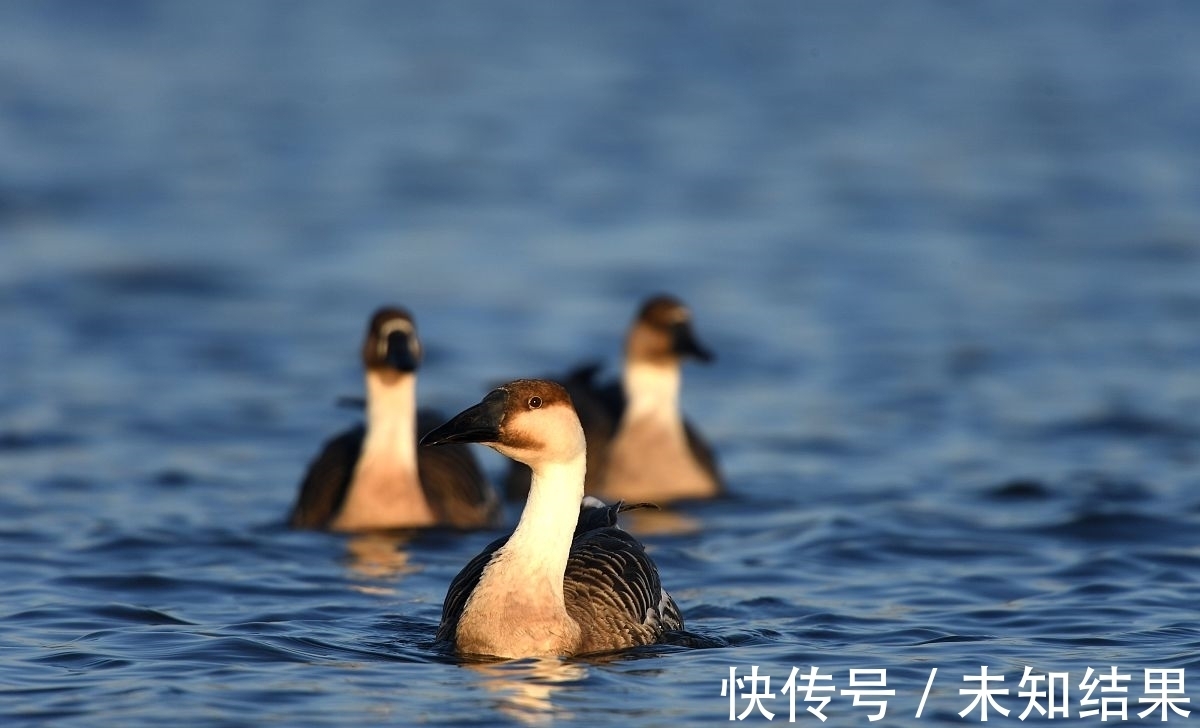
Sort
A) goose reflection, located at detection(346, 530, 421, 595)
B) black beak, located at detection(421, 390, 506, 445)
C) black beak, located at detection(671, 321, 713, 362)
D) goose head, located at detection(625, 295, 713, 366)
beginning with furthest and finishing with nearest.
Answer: goose head, located at detection(625, 295, 713, 366), black beak, located at detection(671, 321, 713, 362), goose reflection, located at detection(346, 530, 421, 595), black beak, located at detection(421, 390, 506, 445)

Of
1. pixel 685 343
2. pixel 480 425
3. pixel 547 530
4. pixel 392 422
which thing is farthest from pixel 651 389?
pixel 480 425

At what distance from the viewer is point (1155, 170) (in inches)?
1136

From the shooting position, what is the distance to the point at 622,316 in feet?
70.8

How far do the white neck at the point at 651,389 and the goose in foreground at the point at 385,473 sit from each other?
2.53 meters

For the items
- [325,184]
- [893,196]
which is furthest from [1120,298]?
[325,184]

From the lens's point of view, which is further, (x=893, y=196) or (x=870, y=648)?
(x=893, y=196)

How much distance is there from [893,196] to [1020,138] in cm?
452

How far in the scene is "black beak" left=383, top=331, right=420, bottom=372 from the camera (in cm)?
1324

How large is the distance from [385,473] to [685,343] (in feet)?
10.7

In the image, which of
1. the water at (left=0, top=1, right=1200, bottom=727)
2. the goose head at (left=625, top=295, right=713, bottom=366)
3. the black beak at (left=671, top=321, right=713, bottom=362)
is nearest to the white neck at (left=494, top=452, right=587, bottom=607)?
the water at (left=0, top=1, right=1200, bottom=727)

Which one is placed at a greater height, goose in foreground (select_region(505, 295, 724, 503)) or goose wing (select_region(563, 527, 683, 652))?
goose in foreground (select_region(505, 295, 724, 503))

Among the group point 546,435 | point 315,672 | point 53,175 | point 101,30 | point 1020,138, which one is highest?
point 101,30

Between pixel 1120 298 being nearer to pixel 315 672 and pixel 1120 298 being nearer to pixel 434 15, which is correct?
pixel 315 672

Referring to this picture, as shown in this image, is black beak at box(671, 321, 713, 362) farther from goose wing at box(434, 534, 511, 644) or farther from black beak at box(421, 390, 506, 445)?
black beak at box(421, 390, 506, 445)
